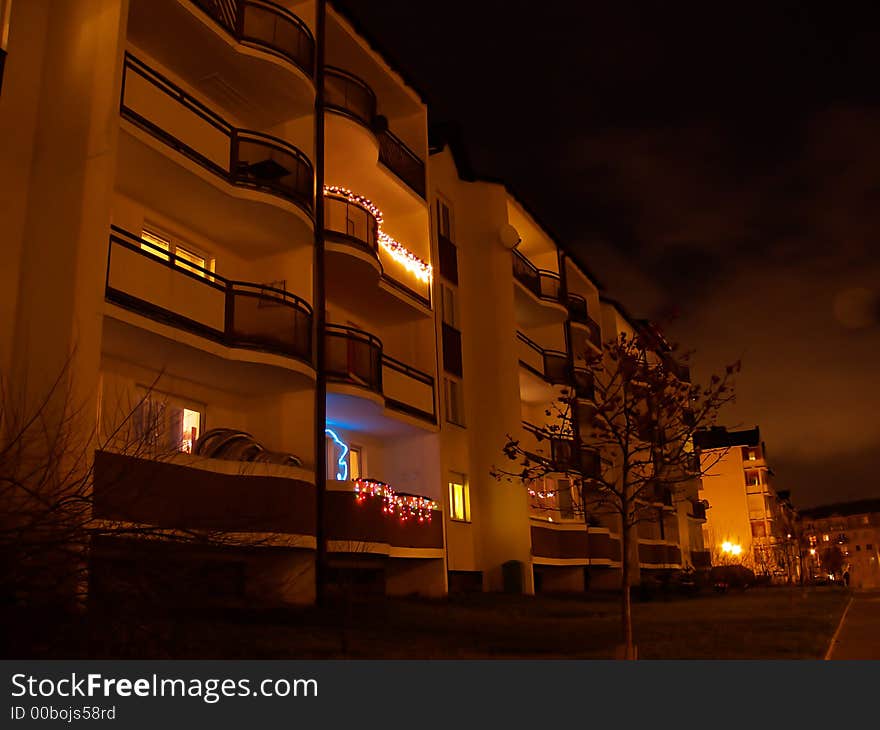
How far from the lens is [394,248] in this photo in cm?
2553

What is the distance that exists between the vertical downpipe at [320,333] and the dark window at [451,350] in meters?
8.26

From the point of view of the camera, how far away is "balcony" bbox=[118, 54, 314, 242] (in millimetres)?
16266

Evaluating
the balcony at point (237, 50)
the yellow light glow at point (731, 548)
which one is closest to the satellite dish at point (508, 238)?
the balcony at point (237, 50)

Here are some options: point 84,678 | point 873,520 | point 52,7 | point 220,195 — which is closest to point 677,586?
point 220,195

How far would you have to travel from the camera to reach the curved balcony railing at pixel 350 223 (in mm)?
21641

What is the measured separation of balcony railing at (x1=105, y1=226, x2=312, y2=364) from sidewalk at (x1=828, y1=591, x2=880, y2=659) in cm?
1107

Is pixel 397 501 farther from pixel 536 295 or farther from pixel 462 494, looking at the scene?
pixel 536 295

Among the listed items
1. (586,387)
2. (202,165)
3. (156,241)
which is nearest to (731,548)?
(586,387)

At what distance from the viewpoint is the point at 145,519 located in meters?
14.5

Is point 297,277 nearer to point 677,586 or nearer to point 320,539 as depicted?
point 320,539

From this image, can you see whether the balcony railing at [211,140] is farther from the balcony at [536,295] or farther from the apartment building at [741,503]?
the apartment building at [741,503]

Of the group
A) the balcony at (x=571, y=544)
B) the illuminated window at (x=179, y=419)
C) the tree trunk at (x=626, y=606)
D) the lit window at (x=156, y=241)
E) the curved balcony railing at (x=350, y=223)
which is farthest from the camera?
the balcony at (x=571, y=544)

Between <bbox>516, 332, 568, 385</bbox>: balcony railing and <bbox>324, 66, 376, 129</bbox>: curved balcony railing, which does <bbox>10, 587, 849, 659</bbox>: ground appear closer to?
<bbox>516, 332, 568, 385</bbox>: balcony railing

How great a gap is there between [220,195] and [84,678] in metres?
12.4
